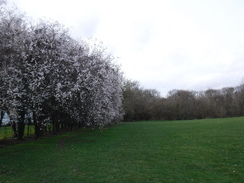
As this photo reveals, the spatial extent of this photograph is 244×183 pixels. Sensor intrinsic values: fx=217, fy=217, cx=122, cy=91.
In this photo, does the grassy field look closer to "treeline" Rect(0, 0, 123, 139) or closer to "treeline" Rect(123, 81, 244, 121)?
"treeline" Rect(0, 0, 123, 139)

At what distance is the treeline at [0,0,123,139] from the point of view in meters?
14.4

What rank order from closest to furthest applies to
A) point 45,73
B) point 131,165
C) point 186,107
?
1. point 131,165
2. point 45,73
3. point 186,107

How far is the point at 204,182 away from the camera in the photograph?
738 cm

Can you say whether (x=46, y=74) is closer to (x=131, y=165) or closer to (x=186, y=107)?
(x=131, y=165)

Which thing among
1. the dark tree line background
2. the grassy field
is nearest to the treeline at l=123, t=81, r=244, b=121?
the dark tree line background

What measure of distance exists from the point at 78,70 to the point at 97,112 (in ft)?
12.8

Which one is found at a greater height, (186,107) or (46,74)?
(46,74)

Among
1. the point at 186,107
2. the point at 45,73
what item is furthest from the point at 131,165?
the point at 186,107

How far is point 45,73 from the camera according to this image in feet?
53.4

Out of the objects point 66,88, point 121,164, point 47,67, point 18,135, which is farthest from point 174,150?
point 18,135

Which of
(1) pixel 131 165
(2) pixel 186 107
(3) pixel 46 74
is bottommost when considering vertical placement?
(1) pixel 131 165

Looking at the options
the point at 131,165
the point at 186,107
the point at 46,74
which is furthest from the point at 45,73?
the point at 186,107

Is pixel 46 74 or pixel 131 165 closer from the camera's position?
pixel 131 165

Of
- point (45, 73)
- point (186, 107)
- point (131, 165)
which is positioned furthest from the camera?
point (186, 107)
